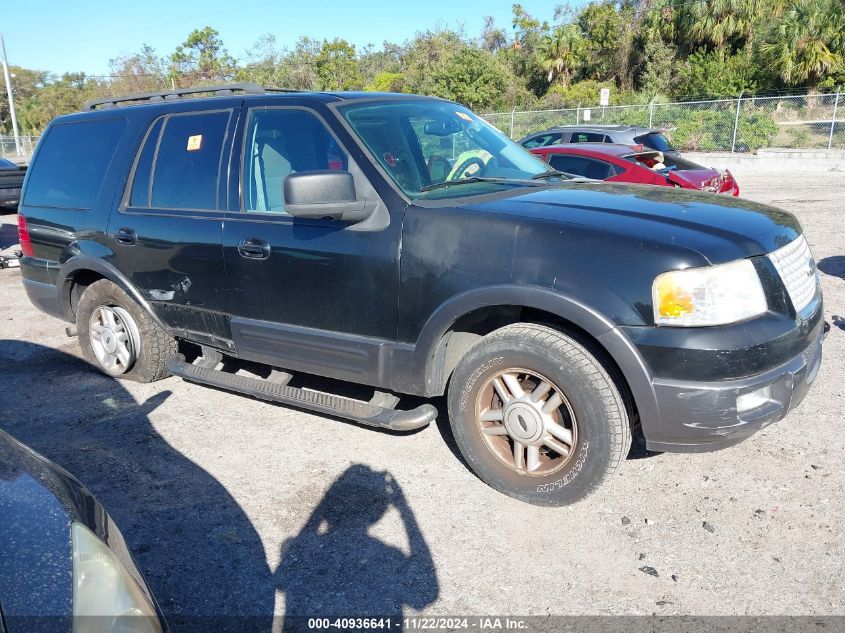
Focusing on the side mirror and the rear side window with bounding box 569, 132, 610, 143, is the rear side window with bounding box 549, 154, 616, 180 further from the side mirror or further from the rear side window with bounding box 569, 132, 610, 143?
the side mirror

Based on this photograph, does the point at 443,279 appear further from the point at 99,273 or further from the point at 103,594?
the point at 99,273

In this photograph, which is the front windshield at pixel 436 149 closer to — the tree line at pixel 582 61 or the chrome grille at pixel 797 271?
the chrome grille at pixel 797 271

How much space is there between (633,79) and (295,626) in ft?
144

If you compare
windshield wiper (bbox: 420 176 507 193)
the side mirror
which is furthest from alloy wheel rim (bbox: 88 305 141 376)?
windshield wiper (bbox: 420 176 507 193)

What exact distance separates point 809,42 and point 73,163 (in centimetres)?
3389

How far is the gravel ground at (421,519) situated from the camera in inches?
109

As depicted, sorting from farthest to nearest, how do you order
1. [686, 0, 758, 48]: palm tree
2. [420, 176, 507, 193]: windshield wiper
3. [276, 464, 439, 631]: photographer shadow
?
[686, 0, 758, 48]: palm tree → [420, 176, 507, 193]: windshield wiper → [276, 464, 439, 631]: photographer shadow

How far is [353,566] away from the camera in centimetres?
295

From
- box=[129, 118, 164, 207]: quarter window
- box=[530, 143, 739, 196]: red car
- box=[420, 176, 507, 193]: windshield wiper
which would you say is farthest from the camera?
box=[530, 143, 739, 196]: red car

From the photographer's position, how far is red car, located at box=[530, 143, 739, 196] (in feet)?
30.9

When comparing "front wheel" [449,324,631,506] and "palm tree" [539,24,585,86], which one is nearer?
"front wheel" [449,324,631,506]

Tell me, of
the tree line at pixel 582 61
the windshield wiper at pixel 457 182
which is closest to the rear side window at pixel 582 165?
the windshield wiper at pixel 457 182

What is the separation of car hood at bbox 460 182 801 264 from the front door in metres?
0.63

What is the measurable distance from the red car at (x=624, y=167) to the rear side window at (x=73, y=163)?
6.08 metres
